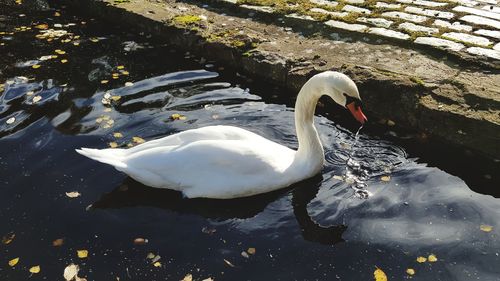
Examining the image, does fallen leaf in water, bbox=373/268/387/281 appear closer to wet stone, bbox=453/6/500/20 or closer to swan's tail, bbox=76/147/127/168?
swan's tail, bbox=76/147/127/168

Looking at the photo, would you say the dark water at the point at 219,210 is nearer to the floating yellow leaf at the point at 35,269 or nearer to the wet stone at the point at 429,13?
the floating yellow leaf at the point at 35,269

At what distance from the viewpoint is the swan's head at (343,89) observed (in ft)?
14.9

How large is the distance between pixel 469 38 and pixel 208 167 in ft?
13.9

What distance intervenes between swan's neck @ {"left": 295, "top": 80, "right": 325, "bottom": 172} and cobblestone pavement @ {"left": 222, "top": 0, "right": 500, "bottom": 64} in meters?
2.57

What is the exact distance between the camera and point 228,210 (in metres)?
4.62

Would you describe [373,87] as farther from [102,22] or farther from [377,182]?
[102,22]


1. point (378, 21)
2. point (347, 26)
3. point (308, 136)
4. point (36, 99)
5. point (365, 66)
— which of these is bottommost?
point (36, 99)

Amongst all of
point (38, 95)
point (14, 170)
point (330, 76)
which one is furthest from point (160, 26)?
point (330, 76)

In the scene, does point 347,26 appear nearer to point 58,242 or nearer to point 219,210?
point 219,210

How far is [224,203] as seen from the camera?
4.69 m

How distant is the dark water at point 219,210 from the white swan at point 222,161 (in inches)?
5.5

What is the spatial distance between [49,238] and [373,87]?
3.88 meters

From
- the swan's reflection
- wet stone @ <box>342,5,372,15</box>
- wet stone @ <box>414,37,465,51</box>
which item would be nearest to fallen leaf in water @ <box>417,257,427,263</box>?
the swan's reflection

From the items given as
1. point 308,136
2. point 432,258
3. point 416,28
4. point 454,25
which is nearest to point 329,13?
point 416,28
